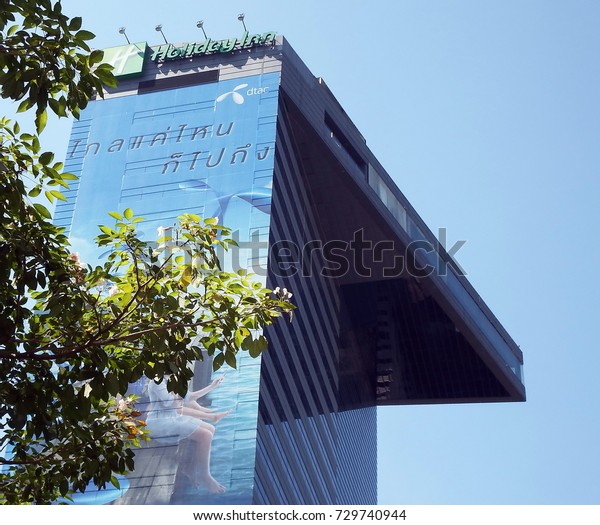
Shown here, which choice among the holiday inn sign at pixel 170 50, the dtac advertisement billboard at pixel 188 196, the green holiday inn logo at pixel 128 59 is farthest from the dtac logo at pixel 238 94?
the green holiday inn logo at pixel 128 59

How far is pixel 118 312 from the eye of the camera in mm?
12898

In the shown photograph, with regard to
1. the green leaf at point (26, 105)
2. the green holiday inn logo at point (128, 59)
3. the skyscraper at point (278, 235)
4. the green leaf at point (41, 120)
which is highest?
the green holiday inn logo at point (128, 59)

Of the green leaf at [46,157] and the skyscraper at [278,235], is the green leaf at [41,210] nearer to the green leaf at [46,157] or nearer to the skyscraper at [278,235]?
the green leaf at [46,157]

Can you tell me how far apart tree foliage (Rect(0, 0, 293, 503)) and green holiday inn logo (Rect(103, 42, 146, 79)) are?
75526 millimetres

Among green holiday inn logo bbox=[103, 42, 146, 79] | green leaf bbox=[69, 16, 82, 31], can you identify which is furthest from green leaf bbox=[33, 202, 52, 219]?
green holiday inn logo bbox=[103, 42, 146, 79]

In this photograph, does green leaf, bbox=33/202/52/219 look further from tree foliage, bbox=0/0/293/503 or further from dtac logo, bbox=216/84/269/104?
dtac logo, bbox=216/84/269/104

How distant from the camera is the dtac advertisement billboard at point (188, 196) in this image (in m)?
66.7

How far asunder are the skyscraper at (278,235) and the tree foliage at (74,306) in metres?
52.6

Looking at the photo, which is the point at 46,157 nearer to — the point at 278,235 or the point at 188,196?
the point at 278,235

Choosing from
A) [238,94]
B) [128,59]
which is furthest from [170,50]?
[238,94]

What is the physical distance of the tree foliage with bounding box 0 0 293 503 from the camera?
12.3 meters
